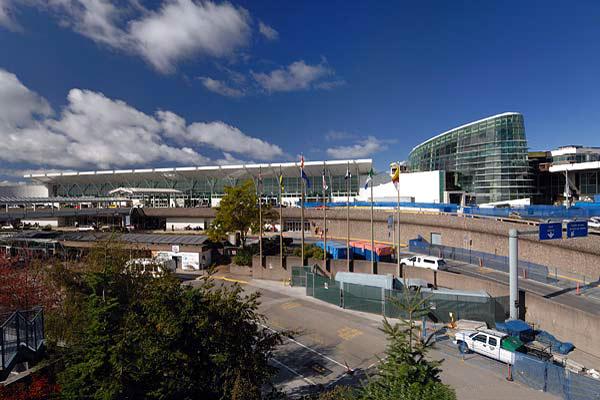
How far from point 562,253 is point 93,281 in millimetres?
31443

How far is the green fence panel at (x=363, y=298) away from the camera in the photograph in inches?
845

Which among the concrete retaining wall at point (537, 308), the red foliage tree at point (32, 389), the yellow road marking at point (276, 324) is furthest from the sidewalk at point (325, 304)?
the red foliage tree at point (32, 389)

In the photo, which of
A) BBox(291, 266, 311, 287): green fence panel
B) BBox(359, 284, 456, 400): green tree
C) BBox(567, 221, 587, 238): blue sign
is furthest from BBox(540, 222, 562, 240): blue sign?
BBox(359, 284, 456, 400): green tree

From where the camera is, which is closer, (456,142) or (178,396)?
(178,396)

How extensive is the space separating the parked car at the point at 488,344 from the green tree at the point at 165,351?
1239cm

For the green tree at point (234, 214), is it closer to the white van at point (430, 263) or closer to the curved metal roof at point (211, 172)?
the white van at point (430, 263)

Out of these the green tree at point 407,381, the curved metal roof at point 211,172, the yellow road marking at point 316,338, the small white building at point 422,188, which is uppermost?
the curved metal roof at point 211,172

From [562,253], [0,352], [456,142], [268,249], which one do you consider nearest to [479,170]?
[456,142]

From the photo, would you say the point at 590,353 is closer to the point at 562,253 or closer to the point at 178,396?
the point at 562,253

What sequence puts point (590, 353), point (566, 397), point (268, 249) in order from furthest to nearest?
1. point (268, 249)
2. point (590, 353)
3. point (566, 397)

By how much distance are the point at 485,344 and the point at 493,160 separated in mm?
51382

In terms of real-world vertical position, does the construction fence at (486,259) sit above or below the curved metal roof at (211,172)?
below

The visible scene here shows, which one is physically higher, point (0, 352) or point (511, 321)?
point (0, 352)

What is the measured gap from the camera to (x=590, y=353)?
600 inches
